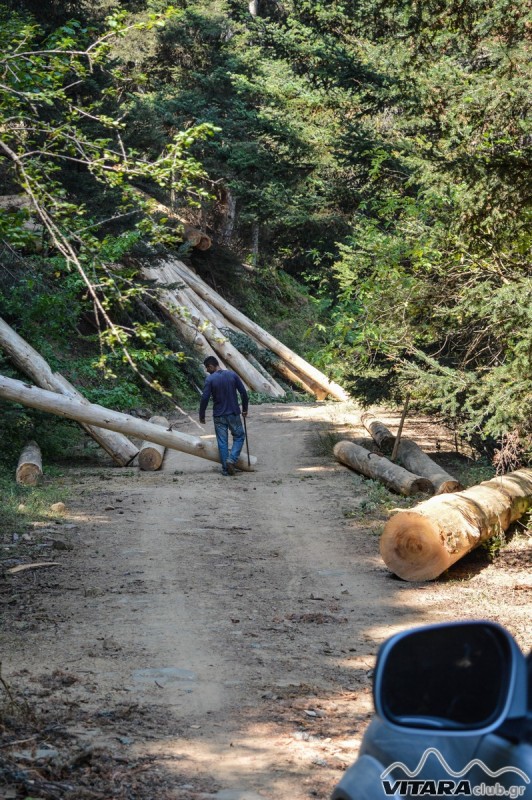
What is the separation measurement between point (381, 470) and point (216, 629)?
8.29m

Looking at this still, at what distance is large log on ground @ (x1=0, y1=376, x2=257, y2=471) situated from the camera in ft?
43.6

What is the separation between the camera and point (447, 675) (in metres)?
2.05

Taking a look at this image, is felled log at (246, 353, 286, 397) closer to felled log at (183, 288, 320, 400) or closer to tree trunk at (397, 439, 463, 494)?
felled log at (183, 288, 320, 400)

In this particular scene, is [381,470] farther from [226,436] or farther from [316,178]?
[316,178]

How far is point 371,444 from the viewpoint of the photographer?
19.5 metres

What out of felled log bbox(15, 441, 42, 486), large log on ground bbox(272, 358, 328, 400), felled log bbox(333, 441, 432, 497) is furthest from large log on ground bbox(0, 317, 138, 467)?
large log on ground bbox(272, 358, 328, 400)

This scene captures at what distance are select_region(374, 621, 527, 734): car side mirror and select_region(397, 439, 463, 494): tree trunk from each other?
39.9 ft

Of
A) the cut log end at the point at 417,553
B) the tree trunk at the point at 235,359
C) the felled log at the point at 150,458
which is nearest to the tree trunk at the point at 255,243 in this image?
the tree trunk at the point at 235,359

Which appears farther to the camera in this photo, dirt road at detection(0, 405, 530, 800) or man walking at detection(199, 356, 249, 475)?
man walking at detection(199, 356, 249, 475)

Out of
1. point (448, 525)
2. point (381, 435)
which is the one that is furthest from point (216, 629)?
point (381, 435)

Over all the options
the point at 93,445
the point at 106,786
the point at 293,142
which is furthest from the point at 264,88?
the point at 106,786

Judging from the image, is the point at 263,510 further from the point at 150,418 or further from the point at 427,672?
the point at 427,672

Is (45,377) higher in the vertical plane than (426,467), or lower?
higher

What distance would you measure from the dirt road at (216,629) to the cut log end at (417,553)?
161 mm
